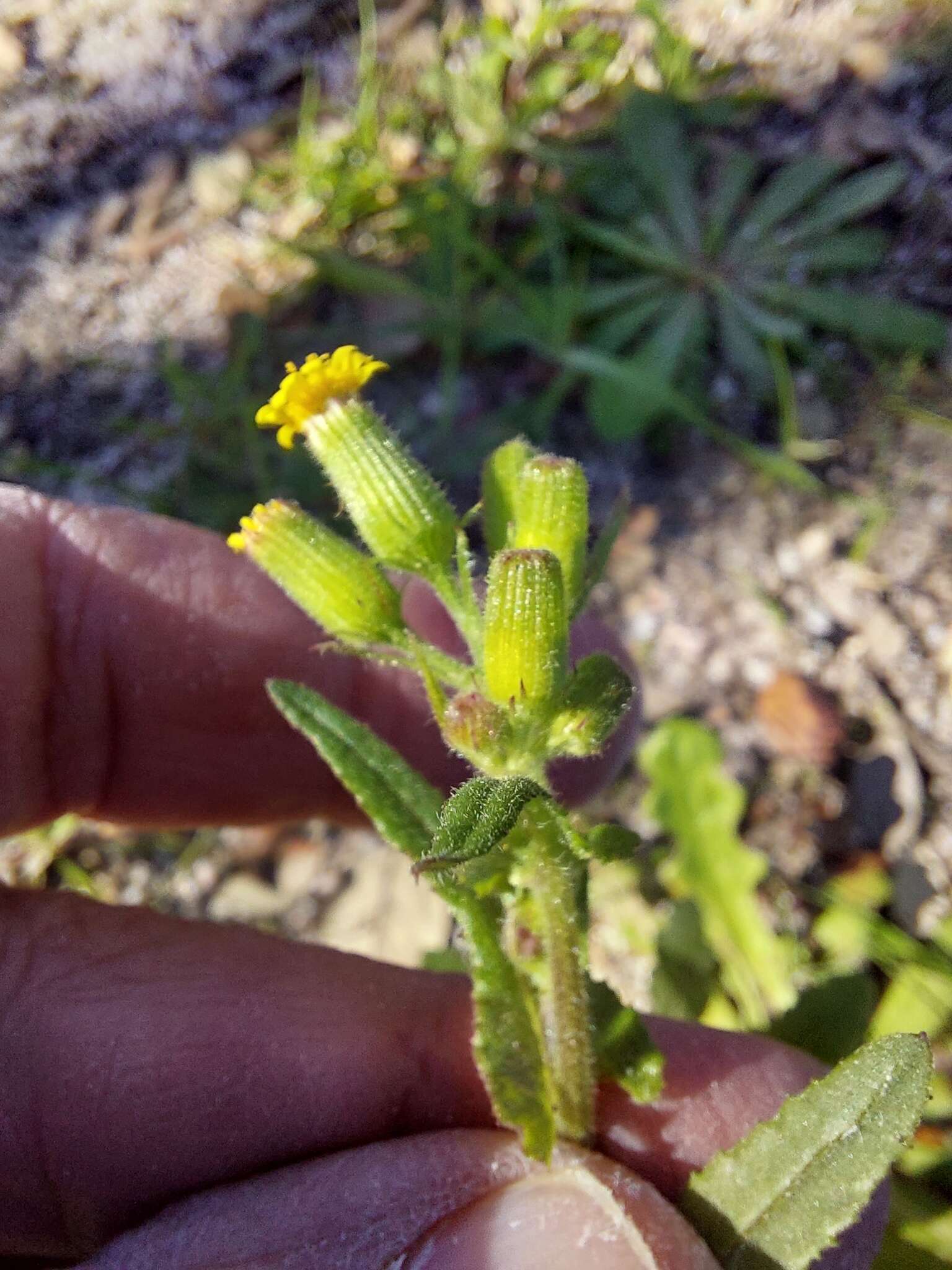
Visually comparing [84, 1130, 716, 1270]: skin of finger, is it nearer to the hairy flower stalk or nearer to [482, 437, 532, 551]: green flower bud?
the hairy flower stalk

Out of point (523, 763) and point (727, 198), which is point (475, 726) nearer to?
point (523, 763)

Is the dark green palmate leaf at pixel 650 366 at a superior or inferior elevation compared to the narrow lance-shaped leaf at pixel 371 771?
superior

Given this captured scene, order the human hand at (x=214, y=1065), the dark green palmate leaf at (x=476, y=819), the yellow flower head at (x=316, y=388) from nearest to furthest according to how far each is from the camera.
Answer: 1. the dark green palmate leaf at (x=476, y=819)
2. the human hand at (x=214, y=1065)
3. the yellow flower head at (x=316, y=388)

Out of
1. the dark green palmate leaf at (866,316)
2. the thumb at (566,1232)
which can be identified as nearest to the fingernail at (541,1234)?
the thumb at (566,1232)

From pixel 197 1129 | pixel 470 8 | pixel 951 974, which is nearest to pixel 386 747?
pixel 197 1129

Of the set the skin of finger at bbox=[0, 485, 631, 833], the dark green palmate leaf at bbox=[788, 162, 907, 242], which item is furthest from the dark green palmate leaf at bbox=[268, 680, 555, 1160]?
the dark green palmate leaf at bbox=[788, 162, 907, 242]

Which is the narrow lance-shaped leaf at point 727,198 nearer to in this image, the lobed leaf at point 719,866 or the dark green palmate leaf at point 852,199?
the dark green palmate leaf at point 852,199
